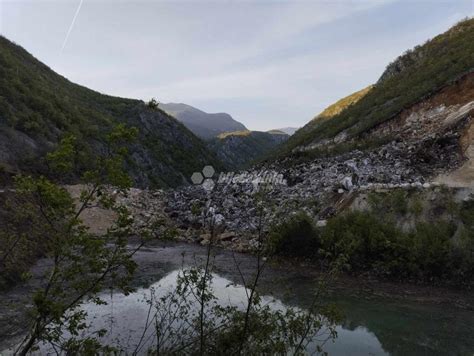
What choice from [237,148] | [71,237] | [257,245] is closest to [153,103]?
[71,237]

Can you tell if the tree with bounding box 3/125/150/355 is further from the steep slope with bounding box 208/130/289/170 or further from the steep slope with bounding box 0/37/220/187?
the steep slope with bounding box 208/130/289/170

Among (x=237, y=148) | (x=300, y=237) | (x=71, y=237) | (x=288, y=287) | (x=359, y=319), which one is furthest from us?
(x=237, y=148)

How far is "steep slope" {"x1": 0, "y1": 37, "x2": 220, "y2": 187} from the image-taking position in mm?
23062

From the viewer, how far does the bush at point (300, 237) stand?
1395cm

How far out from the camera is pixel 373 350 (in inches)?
285

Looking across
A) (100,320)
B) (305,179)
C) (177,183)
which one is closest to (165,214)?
(305,179)

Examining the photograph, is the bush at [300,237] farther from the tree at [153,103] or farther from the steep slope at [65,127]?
the tree at [153,103]

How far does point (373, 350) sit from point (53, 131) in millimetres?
26290

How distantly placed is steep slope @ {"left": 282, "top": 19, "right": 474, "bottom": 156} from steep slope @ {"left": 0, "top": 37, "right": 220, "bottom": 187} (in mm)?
16851

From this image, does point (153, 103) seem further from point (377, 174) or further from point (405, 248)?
point (377, 174)

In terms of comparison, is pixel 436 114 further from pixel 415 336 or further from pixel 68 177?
pixel 68 177

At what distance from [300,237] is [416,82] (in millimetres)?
21373

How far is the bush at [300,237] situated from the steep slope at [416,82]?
50.4ft

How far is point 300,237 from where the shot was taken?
553 inches
